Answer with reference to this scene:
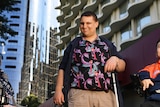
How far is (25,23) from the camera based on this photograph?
8319 cm

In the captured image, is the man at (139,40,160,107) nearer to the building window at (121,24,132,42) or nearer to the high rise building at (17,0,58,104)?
the building window at (121,24,132,42)

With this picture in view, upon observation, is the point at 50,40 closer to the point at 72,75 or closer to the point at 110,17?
the point at 110,17

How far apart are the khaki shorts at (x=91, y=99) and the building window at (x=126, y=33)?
19.0 m

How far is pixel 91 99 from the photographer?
270cm

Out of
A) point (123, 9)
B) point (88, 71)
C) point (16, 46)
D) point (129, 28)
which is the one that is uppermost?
point (16, 46)

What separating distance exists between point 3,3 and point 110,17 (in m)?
15.4

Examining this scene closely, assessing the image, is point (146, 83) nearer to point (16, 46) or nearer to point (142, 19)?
point (142, 19)

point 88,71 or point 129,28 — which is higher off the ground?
point 129,28

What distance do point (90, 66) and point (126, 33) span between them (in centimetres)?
2031

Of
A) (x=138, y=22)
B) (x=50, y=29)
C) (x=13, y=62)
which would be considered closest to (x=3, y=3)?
(x=138, y=22)

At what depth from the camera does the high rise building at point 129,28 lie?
7108mm

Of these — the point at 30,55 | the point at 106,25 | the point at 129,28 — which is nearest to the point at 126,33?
the point at 129,28

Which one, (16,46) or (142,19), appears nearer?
(142,19)

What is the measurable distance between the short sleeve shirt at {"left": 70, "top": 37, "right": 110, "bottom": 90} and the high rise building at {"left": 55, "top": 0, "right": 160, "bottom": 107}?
3805 millimetres
